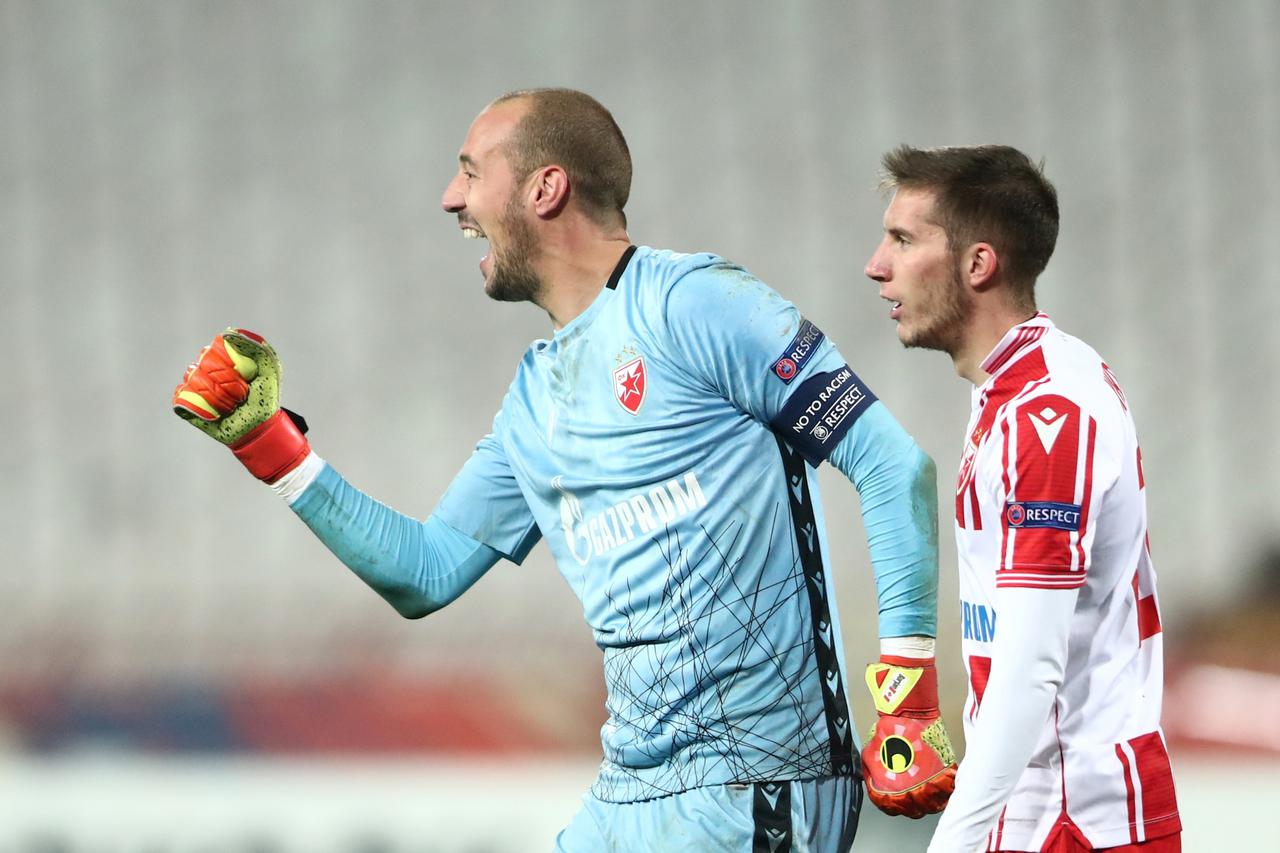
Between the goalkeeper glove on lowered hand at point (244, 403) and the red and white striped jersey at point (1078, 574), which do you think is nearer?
the red and white striped jersey at point (1078, 574)

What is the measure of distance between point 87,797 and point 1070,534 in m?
4.66

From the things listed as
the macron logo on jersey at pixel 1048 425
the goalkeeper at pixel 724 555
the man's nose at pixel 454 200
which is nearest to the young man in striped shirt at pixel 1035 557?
the macron logo on jersey at pixel 1048 425

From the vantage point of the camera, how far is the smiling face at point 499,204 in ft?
8.38

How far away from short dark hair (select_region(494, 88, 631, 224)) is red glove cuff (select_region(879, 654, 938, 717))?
2.95 feet

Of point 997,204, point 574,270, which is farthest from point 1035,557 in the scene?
point 574,270

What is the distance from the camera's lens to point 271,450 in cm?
259

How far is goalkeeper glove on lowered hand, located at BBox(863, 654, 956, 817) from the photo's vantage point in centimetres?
214

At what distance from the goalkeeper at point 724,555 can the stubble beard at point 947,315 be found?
0.42 feet

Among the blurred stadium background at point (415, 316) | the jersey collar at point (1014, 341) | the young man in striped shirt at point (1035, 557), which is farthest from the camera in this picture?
the blurred stadium background at point (415, 316)

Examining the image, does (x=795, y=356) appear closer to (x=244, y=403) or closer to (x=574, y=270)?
(x=574, y=270)

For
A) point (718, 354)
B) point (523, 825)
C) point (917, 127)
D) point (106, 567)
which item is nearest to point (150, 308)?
point (106, 567)

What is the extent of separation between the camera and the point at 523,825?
17.6 ft

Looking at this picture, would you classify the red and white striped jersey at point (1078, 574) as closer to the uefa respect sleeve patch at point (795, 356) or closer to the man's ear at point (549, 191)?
the uefa respect sleeve patch at point (795, 356)

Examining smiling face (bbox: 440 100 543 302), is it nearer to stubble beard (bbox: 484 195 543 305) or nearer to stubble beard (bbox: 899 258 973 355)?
stubble beard (bbox: 484 195 543 305)
